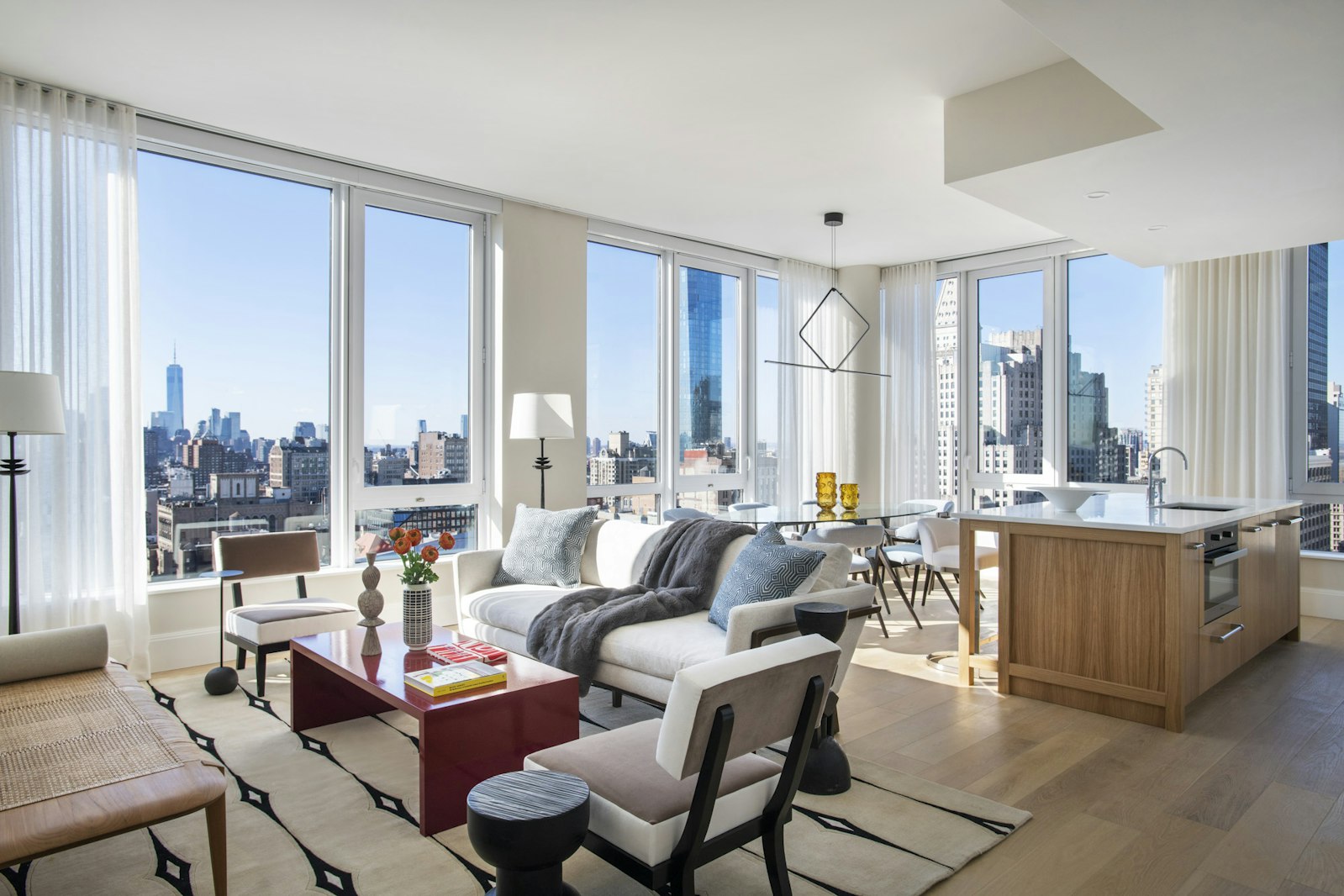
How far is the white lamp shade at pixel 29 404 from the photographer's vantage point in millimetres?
3271

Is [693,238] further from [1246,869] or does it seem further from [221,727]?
[1246,869]

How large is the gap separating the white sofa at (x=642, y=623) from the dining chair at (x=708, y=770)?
2.87 ft

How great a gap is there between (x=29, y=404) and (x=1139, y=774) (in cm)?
448

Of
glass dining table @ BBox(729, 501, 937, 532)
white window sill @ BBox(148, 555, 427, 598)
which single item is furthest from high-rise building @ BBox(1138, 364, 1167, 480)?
white window sill @ BBox(148, 555, 427, 598)

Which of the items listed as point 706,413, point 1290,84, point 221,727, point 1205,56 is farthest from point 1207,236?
point 221,727

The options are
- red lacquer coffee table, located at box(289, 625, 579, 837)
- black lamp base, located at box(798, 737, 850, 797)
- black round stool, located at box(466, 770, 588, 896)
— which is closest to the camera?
black round stool, located at box(466, 770, 588, 896)

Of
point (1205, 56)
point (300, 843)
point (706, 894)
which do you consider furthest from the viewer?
point (1205, 56)

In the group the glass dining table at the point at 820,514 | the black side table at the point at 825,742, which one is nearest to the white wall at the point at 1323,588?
the glass dining table at the point at 820,514

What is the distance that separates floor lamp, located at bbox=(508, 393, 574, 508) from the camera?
5.11 meters

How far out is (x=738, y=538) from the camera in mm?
3906

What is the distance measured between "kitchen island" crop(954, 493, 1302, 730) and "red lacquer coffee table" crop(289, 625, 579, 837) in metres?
2.17

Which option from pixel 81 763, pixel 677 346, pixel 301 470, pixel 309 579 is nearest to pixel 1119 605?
pixel 81 763

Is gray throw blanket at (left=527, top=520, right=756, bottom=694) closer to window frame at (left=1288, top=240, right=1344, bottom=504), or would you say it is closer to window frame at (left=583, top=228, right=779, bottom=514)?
window frame at (left=583, top=228, right=779, bottom=514)

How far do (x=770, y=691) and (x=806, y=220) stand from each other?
16.3 ft
